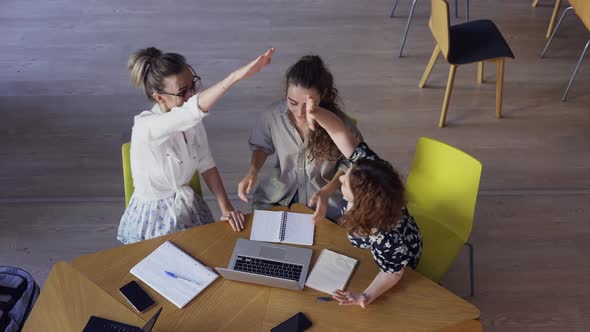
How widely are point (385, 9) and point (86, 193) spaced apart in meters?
3.15

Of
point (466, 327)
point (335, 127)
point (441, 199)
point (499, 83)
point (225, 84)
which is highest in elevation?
point (225, 84)

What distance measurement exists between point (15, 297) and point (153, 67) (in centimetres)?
133

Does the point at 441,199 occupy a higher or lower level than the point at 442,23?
lower

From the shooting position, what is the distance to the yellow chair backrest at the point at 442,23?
3600mm

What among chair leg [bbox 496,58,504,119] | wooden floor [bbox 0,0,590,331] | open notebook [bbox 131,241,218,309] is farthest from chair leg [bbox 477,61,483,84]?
open notebook [bbox 131,241,218,309]

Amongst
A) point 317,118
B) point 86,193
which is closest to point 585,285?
point 317,118

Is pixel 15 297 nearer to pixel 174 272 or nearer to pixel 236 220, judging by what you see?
pixel 174 272

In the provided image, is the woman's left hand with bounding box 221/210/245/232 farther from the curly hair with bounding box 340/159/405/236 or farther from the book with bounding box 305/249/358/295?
the curly hair with bounding box 340/159/405/236

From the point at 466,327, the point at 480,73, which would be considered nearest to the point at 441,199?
the point at 466,327

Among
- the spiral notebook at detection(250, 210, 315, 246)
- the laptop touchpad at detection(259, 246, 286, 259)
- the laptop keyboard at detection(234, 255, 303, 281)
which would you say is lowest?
the laptop keyboard at detection(234, 255, 303, 281)

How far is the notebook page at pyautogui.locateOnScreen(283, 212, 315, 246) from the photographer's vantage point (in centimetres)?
240

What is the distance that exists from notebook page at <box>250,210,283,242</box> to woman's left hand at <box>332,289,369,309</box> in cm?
38

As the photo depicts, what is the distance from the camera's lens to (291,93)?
2502 millimetres

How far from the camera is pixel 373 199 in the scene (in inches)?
78.0
